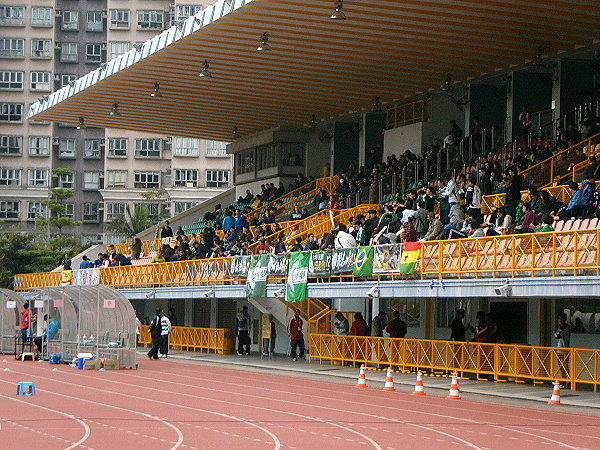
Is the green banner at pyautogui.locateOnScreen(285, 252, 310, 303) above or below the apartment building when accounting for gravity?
below

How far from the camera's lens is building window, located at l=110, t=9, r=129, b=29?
100438mm

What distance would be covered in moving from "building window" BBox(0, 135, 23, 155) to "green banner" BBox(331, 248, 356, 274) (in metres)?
71.4

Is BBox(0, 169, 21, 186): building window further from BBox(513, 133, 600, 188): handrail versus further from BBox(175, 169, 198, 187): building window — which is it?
BBox(513, 133, 600, 188): handrail

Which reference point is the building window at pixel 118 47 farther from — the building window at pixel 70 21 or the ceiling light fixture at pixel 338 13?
the ceiling light fixture at pixel 338 13

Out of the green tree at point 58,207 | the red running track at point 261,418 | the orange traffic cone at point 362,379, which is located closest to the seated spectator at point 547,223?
the red running track at point 261,418

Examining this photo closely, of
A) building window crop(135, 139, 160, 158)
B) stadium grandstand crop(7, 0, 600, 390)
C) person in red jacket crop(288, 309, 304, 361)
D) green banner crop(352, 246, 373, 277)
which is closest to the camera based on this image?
stadium grandstand crop(7, 0, 600, 390)

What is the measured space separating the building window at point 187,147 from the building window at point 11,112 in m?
14.6

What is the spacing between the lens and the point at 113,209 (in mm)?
Result: 99125

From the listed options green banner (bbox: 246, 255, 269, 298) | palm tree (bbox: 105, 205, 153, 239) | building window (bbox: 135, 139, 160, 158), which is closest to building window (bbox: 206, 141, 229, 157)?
building window (bbox: 135, 139, 160, 158)

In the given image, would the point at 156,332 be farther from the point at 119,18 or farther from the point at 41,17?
the point at 41,17

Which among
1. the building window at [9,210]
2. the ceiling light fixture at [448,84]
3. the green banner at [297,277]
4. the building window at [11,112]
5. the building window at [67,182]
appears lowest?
the green banner at [297,277]

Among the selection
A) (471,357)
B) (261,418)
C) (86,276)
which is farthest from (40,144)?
(261,418)

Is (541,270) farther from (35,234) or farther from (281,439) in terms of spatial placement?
(35,234)

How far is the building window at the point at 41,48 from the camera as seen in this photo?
10219 cm
